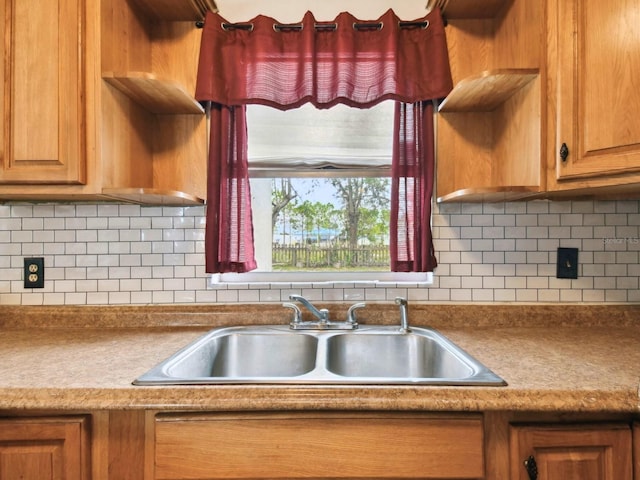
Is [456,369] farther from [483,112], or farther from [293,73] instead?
[293,73]

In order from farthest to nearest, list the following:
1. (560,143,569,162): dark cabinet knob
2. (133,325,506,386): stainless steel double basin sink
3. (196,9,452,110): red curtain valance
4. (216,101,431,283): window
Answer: (216,101,431,283): window < (196,9,452,110): red curtain valance < (133,325,506,386): stainless steel double basin sink < (560,143,569,162): dark cabinet knob

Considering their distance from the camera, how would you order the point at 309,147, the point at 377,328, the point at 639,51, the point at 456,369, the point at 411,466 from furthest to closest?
the point at 309,147 < the point at 377,328 < the point at 456,369 < the point at 639,51 < the point at 411,466

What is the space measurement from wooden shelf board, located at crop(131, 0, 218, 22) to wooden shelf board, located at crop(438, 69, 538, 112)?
3.38 feet

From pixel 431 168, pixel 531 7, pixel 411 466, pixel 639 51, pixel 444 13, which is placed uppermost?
pixel 444 13

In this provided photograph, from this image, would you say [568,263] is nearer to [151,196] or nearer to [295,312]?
[295,312]

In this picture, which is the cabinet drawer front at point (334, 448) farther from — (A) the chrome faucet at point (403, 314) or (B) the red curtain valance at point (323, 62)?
(B) the red curtain valance at point (323, 62)

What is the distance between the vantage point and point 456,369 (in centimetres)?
117

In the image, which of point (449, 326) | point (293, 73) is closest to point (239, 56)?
point (293, 73)

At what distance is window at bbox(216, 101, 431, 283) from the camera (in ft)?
5.39

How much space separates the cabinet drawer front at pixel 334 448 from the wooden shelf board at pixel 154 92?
1051 millimetres

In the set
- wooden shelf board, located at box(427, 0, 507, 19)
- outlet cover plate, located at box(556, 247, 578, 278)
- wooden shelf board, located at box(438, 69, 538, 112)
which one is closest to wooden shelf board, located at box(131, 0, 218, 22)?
wooden shelf board, located at box(427, 0, 507, 19)

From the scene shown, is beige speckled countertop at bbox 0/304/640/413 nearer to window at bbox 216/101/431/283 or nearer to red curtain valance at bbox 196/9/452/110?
window at bbox 216/101/431/283

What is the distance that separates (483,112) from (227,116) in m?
1.04

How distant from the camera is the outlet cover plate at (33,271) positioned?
153 cm
